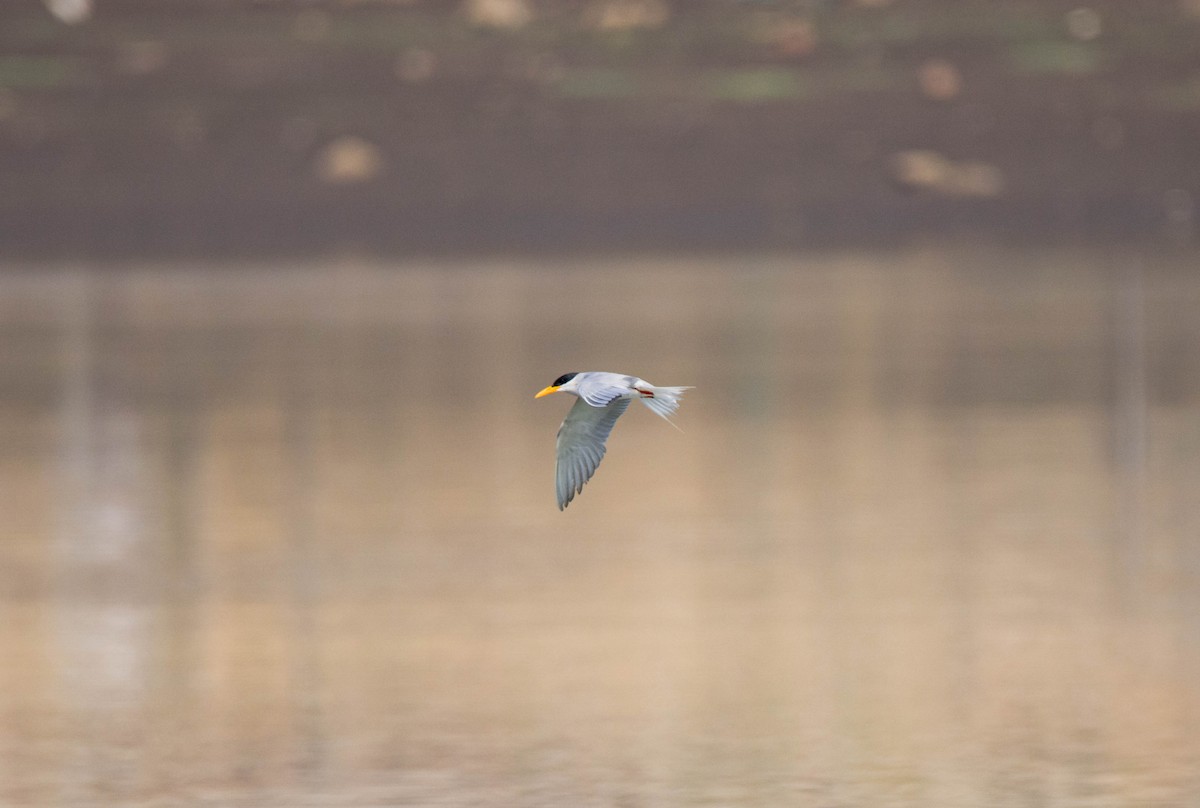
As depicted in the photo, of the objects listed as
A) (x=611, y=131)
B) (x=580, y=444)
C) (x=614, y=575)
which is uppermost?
(x=611, y=131)

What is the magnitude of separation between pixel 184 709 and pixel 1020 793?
3.05m

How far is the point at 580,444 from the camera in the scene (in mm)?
7867

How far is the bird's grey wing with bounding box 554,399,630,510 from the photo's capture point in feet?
25.3

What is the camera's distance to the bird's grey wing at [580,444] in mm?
7715

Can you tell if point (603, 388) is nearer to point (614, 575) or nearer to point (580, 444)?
point (580, 444)

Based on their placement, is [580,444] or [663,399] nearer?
[663,399]

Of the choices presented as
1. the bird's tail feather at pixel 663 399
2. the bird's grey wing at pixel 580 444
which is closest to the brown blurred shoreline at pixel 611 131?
the bird's grey wing at pixel 580 444

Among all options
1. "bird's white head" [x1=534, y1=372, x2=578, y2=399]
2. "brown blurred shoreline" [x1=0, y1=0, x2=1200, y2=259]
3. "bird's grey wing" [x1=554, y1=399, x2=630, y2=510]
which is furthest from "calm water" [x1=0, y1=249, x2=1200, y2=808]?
"brown blurred shoreline" [x1=0, y1=0, x2=1200, y2=259]

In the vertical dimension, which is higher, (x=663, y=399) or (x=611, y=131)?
(x=611, y=131)

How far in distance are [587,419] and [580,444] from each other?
13 cm

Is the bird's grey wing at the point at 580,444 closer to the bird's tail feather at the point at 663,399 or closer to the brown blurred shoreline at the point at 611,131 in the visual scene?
the bird's tail feather at the point at 663,399

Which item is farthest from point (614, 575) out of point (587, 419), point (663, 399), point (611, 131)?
point (611, 131)

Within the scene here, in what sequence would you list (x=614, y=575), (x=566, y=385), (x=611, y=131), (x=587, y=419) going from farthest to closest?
(x=611, y=131), (x=614, y=575), (x=587, y=419), (x=566, y=385)

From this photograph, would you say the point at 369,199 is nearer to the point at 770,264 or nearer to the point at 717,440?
the point at 770,264
